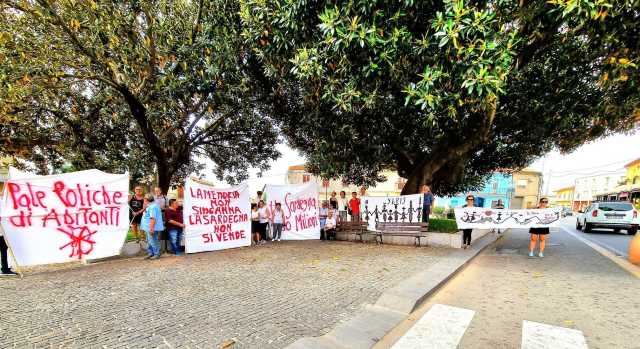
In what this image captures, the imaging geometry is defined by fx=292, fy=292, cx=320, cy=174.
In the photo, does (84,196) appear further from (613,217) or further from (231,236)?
(613,217)

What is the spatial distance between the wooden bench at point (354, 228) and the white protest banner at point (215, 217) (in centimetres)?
337

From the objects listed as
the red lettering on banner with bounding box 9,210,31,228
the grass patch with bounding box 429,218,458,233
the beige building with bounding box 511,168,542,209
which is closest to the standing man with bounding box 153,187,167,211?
the red lettering on banner with bounding box 9,210,31,228

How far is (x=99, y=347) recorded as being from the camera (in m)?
2.91

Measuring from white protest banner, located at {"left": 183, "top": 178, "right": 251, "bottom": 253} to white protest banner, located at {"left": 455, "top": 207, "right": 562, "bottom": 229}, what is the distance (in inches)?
259

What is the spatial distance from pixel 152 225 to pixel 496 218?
942 cm

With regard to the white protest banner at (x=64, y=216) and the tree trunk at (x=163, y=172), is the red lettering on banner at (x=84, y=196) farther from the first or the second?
the tree trunk at (x=163, y=172)

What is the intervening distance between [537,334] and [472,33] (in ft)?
14.6

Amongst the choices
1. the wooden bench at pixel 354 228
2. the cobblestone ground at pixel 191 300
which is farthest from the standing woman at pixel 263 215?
the wooden bench at pixel 354 228

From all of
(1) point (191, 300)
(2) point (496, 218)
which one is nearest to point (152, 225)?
Result: (1) point (191, 300)

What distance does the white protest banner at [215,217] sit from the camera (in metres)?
7.64

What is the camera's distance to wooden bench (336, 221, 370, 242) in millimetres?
10168

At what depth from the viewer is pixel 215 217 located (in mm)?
8180

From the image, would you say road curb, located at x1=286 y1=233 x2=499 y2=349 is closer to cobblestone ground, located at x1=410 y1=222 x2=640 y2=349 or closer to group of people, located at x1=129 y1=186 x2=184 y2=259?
cobblestone ground, located at x1=410 y1=222 x2=640 y2=349

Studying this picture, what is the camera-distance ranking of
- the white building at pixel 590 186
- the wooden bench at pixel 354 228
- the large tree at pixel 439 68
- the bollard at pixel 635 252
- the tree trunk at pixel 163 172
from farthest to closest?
the white building at pixel 590 186 < the tree trunk at pixel 163 172 < the wooden bench at pixel 354 228 < the bollard at pixel 635 252 < the large tree at pixel 439 68
